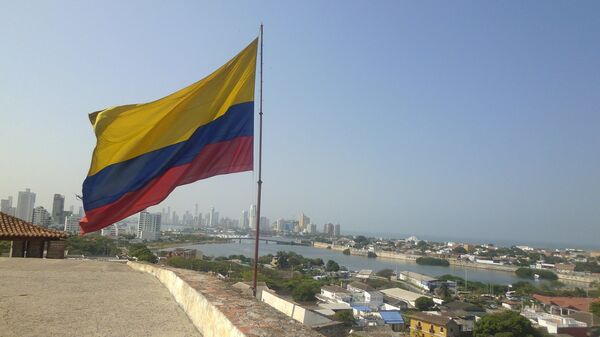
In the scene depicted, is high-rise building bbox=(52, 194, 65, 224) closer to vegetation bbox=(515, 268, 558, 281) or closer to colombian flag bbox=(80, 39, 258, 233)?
vegetation bbox=(515, 268, 558, 281)

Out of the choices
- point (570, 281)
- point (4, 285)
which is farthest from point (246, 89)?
point (570, 281)

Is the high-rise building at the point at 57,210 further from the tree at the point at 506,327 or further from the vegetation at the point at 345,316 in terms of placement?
the tree at the point at 506,327

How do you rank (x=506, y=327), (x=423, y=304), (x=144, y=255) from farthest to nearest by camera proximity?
(x=423, y=304) < (x=144, y=255) < (x=506, y=327)

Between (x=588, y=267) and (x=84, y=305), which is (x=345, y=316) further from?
(x=588, y=267)

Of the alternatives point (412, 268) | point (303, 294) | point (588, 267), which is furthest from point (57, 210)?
point (588, 267)

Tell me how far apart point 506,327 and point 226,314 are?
67.9 ft

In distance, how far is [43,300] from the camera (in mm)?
3369

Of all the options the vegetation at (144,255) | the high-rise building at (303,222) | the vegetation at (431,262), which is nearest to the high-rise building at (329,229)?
the high-rise building at (303,222)

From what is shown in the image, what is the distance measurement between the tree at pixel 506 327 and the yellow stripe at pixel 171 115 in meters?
19.4

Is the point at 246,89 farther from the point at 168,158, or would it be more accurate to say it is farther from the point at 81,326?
the point at 81,326

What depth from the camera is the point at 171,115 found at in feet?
11.9

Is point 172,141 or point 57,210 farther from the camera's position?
point 57,210

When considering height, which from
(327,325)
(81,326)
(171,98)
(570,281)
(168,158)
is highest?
(171,98)

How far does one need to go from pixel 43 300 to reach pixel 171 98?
1.96 m
